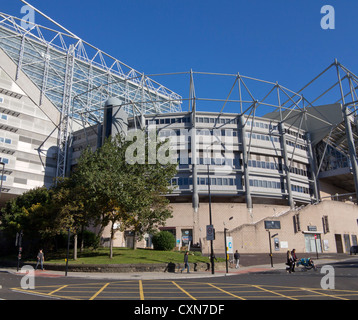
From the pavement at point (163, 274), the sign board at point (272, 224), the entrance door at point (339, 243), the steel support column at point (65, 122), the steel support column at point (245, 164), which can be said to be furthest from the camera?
the steel support column at point (65, 122)

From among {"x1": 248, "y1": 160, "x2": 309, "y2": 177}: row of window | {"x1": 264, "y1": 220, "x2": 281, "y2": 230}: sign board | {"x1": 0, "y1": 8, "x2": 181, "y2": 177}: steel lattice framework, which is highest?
{"x1": 0, "y1": 8, "x2": 181, "y2": 177}: steel lattice framework

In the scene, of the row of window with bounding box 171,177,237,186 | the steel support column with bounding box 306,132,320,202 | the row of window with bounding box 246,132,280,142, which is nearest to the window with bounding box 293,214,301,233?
the row of window with bounding box 171,177,237,186

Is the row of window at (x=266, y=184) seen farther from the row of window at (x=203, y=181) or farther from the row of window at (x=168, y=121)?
the row of window at (x=168, y=121)

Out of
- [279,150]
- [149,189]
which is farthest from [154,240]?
[279,150]

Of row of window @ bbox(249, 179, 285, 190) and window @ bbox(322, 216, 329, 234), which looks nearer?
window @ bbox(322, 216, 329, 234)

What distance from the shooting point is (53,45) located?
228ft

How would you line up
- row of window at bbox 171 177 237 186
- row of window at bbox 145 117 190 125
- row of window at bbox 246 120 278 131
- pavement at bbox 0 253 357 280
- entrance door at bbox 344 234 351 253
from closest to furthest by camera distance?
pavement at bbox 0 253 357 280, entrance door at bbox 344 234 351 253, row of window at bbox 171 177 237 186, row of window at bbox 145 117 190 125, row of window at bbox 246 120 278 131

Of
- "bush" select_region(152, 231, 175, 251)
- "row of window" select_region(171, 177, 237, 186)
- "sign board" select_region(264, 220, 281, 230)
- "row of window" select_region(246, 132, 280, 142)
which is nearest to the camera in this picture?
"bush" select_region(152, 231, 175, 251)

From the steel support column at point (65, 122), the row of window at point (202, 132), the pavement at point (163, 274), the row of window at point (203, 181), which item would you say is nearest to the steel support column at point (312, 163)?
the row of window at point (202, 132)

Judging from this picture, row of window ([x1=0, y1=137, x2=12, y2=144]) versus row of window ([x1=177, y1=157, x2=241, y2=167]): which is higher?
row of window ([x1=0, y1=137, x2=12, y2=144])

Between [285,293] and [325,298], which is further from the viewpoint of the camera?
[285,293]

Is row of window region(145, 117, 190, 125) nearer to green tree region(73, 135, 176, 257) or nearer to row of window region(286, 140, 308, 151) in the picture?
row of window region(286, 140, 308, 151)
